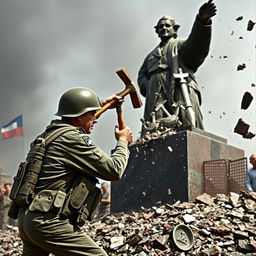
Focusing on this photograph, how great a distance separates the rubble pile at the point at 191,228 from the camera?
6266 mm

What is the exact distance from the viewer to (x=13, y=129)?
27.9m

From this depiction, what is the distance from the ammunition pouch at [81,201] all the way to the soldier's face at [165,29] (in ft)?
25.8

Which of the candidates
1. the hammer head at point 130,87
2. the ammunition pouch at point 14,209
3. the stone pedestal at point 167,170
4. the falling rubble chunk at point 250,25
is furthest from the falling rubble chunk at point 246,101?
the ammunition pouch at point 14,209

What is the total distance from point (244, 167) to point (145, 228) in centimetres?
274

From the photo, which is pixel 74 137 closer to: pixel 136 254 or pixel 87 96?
pixel 87 96

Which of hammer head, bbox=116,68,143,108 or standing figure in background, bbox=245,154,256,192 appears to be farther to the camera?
standing figure in background, bbox=245,154,256,192

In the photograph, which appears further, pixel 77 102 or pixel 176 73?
pixel 176 73

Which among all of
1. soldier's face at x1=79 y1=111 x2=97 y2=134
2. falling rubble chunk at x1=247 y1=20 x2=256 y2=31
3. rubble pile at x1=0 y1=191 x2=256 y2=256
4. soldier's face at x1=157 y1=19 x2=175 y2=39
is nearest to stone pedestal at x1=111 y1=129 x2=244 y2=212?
rubble pile at x1=0 y1=191 x2=256 y2=256

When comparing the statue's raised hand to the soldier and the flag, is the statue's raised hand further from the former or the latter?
the flag

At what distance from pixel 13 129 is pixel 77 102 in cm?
2504

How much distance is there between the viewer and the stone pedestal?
345 inches

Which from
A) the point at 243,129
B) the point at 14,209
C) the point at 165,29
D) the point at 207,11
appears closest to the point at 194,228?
the point at 243,129

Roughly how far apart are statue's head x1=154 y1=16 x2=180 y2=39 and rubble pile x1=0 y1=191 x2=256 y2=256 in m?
3.86

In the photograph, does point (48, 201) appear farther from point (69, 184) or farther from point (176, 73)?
point (176, 73)
